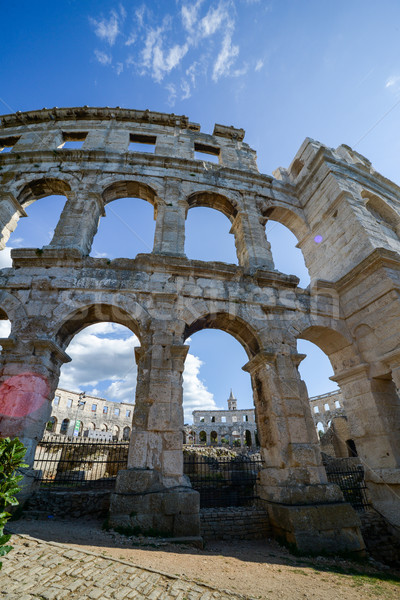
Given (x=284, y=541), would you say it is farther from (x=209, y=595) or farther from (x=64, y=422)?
(x=64, y=422)

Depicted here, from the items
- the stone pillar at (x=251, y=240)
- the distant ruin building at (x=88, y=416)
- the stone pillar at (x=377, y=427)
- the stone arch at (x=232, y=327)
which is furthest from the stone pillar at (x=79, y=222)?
the distant ruin building at (x=88, y=416)

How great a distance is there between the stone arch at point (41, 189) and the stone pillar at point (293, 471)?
8838 mm

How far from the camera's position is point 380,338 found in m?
7.20

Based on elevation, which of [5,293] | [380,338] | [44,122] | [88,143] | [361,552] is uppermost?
[44,122]

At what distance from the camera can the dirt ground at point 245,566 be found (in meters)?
3.45

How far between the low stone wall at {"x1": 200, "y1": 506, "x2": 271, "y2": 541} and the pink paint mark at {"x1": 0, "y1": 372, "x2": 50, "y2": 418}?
13.6 ft

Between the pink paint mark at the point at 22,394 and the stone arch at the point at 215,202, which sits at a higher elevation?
the stone arch at the point at 215,202

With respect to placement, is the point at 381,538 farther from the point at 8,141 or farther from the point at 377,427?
the point at 8,141

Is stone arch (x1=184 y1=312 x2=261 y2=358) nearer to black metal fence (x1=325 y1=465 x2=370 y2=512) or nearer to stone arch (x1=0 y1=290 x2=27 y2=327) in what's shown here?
black metal fence (x1=325 y1=465 x2=370 y2=512)

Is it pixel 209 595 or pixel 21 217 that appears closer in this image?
pixel 209 595

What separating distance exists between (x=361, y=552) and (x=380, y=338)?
4.51m

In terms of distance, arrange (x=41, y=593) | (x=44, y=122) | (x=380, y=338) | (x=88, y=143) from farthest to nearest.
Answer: (x=44, y=122)
(x=88, y=143)
(x=380, y=338)
(x=41, y=593)

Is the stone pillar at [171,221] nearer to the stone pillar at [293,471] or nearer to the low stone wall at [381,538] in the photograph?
the stone pillar at [293,471]

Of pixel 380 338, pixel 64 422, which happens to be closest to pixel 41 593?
pixel 380 338
